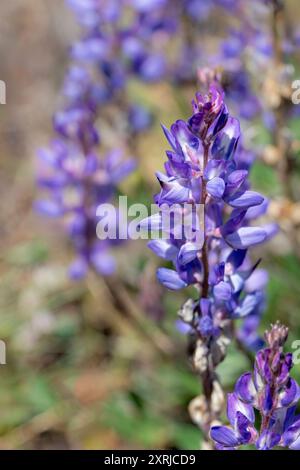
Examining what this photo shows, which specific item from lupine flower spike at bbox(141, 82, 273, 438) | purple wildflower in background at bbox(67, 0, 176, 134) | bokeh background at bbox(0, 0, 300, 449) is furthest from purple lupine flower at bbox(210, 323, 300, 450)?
purple wildflower in background at bbox(67, 0, 176, 134)

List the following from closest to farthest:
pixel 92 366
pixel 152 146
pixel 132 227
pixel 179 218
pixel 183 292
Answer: pixel 179 218 < pixel 132 227 < pixel 183 292 < pixel 92 366 < pixel 152 146

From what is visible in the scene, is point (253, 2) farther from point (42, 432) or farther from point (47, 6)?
point (47, 6)

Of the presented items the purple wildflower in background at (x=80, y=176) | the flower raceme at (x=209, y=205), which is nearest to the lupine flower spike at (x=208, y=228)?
the flower raceme at (x=209, y=205)

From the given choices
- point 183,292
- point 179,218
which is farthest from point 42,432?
point 179,218

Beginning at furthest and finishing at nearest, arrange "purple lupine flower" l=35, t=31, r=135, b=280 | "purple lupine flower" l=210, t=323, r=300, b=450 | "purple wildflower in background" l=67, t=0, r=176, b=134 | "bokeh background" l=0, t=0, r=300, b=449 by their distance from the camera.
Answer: "purple wildflower in background" l=67, t=0, r=176, b=134 → "bokeh background" l=0, t=0, r=300, b=449 → "purple lupine flower" l=35, t=31, r=135, b=280 → "purple lupine flower" l=210, t=323, r=300, b=450

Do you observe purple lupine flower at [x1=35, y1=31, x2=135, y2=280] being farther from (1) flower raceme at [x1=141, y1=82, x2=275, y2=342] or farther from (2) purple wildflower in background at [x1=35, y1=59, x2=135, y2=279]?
(1) flower raceme at [x1=141, y1=82, x2=275, y2=342]

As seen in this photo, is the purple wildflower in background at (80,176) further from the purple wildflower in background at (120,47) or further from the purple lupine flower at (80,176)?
the purple wildflower in background at (120,47)
